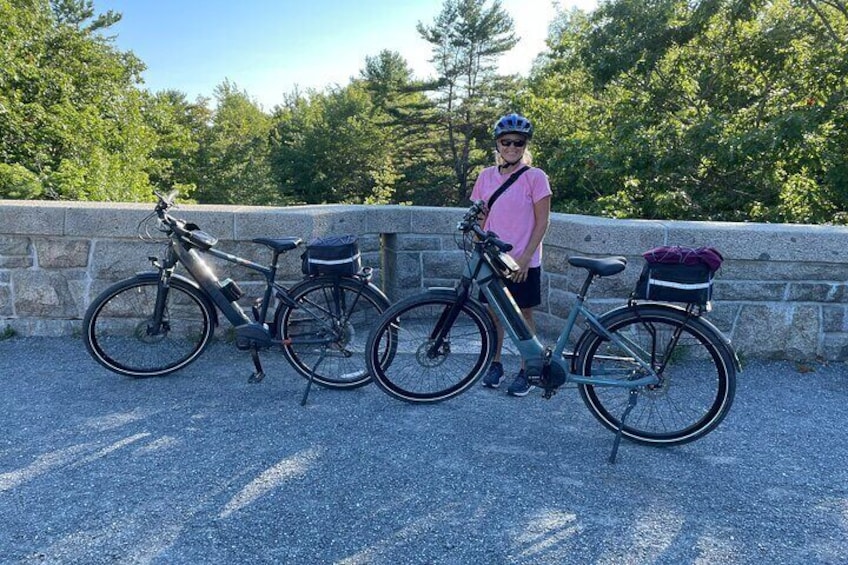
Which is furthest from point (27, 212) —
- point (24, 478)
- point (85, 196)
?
point (85, 196)

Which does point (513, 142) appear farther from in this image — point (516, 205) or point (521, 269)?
point (521, 269)

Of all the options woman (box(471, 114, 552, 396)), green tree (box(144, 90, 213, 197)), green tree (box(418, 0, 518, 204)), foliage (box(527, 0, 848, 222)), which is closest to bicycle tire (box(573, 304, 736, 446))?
woman (box(471, 114, 552, 396))

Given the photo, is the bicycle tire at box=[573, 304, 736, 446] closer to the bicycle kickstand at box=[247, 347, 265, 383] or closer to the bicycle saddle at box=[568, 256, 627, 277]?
the bicycle saddle at box=[568, 256, 627, 277]

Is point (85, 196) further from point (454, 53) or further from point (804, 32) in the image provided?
point (454, 53)

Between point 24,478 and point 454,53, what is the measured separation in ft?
120

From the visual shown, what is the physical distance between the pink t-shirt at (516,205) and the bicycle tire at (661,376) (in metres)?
0.71

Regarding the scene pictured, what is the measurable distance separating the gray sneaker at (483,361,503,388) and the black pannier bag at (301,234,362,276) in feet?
3.65

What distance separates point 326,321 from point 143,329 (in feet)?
4.16

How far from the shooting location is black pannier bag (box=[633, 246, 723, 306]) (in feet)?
9.41

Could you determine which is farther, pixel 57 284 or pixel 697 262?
pixel 57 284

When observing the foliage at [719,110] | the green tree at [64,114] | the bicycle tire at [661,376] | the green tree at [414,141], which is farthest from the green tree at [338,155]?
the bicycle tire at [661,376]

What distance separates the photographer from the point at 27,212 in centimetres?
430

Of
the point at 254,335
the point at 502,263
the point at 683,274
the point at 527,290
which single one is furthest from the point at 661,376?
the point at 254,335

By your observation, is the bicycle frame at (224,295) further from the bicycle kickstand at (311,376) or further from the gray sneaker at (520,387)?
the gray sneaker at (520,387)
